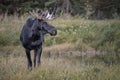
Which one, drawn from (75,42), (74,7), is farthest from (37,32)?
(74,7)

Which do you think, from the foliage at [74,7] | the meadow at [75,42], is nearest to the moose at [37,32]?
the meadow at [75,42]

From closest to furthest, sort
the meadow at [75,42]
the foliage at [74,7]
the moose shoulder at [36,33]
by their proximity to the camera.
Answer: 1. the moose shoulder at [36,33]
2. the meadow at [75,42]
3. the foliage at [74,7]

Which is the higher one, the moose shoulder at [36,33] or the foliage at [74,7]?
the moose shoulder at [36,33]

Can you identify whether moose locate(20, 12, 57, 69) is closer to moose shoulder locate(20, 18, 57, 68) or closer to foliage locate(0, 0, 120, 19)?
moose shoulder locate(20, 18, 57, 68)

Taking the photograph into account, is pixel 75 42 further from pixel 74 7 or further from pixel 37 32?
pixel 74 7

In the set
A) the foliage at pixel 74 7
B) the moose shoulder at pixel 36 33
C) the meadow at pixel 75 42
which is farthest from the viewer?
the foliage at pixel 74 7

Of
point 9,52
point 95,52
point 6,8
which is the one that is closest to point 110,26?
point 95,52

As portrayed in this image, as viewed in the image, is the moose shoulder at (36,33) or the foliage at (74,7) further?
the foliage at (74,7)

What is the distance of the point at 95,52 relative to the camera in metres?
15.6

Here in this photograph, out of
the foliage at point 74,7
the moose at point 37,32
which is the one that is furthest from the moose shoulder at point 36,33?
the foliage at point 74,7

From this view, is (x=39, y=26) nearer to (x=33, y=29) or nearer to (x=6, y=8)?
(x=33, y=29)

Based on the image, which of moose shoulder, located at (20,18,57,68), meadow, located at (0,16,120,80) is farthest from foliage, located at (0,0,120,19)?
moose shoulder, located at (20,18,57,68)

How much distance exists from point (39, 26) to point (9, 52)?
616 cm

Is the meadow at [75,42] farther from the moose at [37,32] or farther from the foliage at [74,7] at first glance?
the foliage at [74,7]
